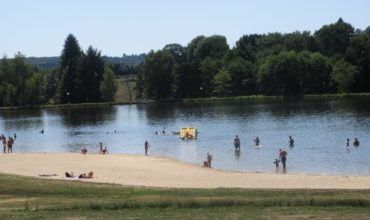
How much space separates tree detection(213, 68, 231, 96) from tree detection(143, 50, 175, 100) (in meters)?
11.4

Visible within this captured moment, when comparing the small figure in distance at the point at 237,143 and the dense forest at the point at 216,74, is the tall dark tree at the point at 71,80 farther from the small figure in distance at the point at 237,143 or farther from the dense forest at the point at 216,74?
the small figure in distance at the point at 237,143

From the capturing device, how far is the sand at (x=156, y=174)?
98.7 ft

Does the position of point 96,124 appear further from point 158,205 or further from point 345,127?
point 158,205

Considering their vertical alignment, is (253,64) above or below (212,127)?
above

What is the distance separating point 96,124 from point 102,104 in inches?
1990

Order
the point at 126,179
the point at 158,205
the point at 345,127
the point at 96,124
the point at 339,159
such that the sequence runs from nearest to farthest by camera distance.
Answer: the point at 158,205, the point at 126,179, the point at 339,159, the point at 345,127, the point at 96,124

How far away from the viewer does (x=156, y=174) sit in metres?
37.4

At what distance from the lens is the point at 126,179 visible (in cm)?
3400

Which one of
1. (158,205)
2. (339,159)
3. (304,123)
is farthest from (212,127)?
(158,205)

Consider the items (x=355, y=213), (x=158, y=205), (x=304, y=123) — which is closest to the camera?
(x=355, y=213)

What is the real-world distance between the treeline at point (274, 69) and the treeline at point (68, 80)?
11.9m

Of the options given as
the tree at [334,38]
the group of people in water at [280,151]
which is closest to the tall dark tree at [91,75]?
the tree at [334,38]

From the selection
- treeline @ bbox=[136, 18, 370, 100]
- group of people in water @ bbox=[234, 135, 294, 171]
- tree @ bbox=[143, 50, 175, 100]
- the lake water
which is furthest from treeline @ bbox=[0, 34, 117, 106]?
group of people in water @ bbox=[234, 135, 294, 171]

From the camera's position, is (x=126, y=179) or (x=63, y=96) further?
(x=63, y=96)
